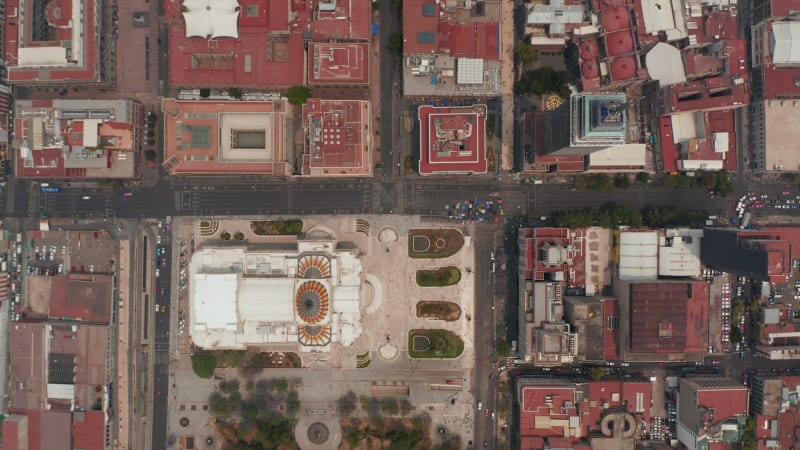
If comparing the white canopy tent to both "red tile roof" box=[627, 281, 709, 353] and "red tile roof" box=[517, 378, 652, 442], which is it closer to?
"red tile roof" box=[517, 378, 652, 442]

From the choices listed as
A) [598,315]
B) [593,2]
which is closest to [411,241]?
[598,315]

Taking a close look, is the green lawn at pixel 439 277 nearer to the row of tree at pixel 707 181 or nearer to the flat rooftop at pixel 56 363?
the row of tree at pixel 707 181

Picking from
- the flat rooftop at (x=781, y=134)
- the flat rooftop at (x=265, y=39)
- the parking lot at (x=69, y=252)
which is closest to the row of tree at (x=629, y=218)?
the flat rooftop at (x=781, y=134)

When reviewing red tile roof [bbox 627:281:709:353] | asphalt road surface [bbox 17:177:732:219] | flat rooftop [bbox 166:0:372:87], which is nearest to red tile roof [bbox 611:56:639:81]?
asphalt road surface [bbox 17:177:732:219]

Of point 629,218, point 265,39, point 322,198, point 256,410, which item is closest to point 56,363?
point 256,410

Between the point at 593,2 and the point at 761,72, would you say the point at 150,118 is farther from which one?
the point at 761,72
